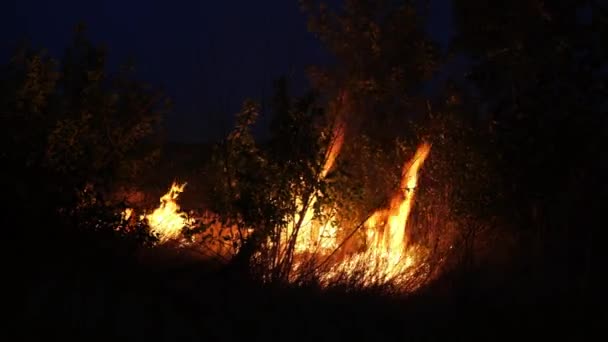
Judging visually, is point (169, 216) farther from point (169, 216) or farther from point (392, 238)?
point (392, 238)

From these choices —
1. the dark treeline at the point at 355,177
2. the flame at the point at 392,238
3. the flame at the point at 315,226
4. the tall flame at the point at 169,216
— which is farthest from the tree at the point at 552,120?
the tall flame at the point at 169,216

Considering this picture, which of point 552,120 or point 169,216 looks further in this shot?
point 169,216

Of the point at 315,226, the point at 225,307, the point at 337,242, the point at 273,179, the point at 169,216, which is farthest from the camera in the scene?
the point at 169,216

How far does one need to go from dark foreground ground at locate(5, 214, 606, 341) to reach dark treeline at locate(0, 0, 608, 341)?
3 centimetres

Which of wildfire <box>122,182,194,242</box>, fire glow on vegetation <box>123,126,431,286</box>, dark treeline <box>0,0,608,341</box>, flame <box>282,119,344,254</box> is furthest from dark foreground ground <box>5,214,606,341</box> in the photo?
wildfire <box>122,182,194,242</box>

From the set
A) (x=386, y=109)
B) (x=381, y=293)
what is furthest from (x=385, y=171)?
(x=381, y=293)

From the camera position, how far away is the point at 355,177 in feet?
33.8

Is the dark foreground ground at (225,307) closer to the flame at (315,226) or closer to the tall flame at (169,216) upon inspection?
the flame at (315,226)

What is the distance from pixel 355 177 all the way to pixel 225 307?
3546 mm

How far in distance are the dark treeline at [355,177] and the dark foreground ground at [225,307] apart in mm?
30

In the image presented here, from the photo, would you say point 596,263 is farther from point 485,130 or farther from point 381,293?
point 381,293

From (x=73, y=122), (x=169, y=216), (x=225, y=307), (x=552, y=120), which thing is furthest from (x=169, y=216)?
(x=552, y=120)

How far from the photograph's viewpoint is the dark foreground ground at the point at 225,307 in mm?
6328

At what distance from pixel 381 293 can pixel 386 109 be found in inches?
147
